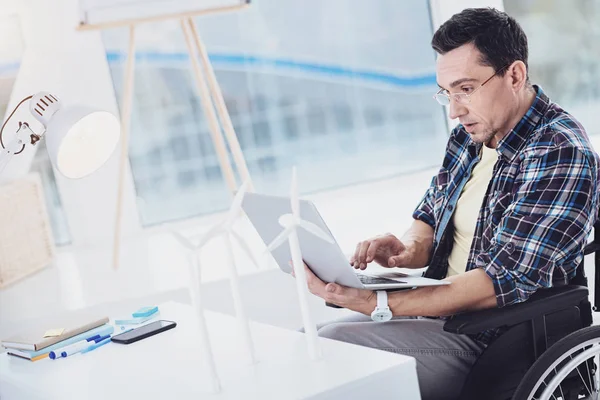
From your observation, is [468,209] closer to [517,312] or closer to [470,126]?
[470,126]

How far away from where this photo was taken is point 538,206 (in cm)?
179

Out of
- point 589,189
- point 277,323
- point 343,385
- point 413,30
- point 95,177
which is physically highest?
point 413,30

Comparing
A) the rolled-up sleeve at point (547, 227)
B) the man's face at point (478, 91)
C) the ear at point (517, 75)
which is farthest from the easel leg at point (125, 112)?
the rolled-up sleeve at point (547, 227)

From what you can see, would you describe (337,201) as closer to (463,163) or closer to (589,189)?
(463,163)

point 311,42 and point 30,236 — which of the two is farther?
point 311,42

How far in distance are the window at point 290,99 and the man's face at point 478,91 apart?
2314 mm

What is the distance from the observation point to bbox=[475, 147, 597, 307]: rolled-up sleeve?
1763 mm

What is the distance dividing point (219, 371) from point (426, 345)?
59 cm

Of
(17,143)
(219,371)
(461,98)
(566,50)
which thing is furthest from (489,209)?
(566,50)

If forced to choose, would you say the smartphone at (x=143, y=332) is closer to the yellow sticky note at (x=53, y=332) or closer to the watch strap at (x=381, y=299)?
the yellow sticky note at (x=53, y=332)

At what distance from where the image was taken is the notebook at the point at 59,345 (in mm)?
1796

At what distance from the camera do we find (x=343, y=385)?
1.32m

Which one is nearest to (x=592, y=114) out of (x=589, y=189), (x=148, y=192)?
(x=148, y=192)

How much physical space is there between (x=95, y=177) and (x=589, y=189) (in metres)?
2.70
